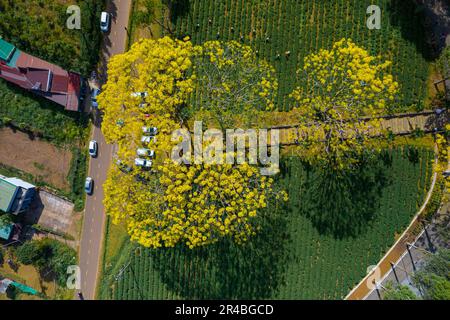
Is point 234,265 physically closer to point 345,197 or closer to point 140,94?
point 345,197

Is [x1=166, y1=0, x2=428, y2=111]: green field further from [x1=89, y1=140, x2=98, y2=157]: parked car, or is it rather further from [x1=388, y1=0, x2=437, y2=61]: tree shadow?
[x1=89, y1=140, x2=98, y2=157]: parked car

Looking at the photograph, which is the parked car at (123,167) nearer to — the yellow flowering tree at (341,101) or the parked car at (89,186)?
the parked car at (89,186)

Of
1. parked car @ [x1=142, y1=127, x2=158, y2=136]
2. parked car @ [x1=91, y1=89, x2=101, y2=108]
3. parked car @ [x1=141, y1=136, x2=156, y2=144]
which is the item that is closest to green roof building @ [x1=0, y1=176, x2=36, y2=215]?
parked car @ [x1=91, y1=89, x2=101, y2=108]

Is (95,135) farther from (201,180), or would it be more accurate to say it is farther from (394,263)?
(394,263)

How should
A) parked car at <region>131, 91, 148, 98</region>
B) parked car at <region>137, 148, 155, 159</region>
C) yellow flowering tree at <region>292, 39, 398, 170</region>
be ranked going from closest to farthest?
1. parked car at <region>131, 91, 148, 98</region>
2. yellow flowering tree at <region>292, 39, 398, 170</region>
3. parked car at <region>137, 148, 155, 159</region>

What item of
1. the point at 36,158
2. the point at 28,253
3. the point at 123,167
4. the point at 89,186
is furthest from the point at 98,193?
the point at 28,253

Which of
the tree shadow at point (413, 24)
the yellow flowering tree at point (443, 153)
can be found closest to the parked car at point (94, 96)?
the tree shadow at point (413, 24)
